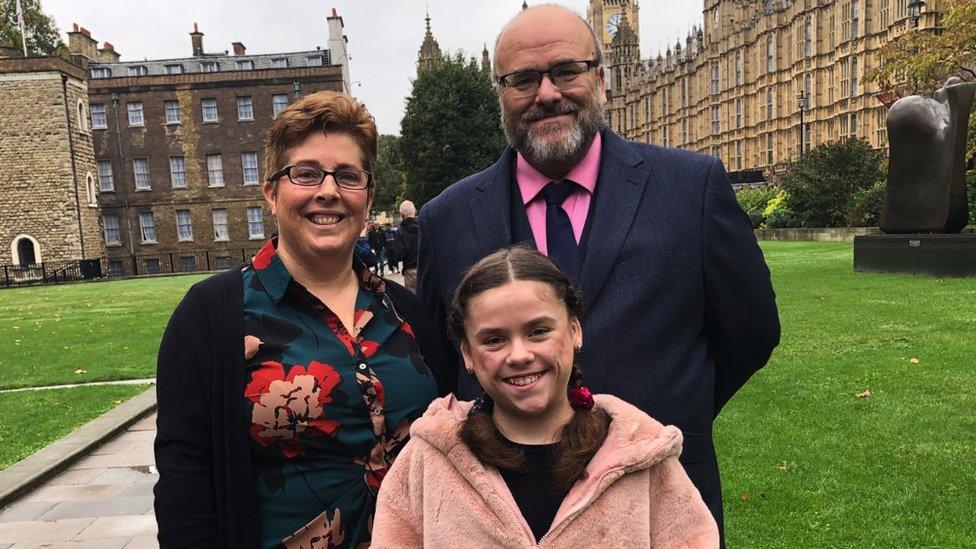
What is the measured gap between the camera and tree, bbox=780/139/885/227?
31.4m

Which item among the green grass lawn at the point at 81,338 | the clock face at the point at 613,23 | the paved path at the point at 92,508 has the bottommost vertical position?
the paved path at the point at 92,508

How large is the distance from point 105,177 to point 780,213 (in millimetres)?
36576

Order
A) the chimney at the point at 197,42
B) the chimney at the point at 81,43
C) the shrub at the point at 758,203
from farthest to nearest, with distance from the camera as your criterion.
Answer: the chimney at the point at 197,42
the chimney at the point at 81,43
the shrub at the point at 758,203

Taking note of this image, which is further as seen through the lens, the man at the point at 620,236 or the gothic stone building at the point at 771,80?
the gothic stone building at the point at 771,80

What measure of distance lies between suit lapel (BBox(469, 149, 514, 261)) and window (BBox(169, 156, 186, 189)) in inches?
1688

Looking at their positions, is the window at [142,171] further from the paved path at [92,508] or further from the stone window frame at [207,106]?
the paved path at [92,508]

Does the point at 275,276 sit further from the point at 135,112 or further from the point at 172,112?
the point at 135,112

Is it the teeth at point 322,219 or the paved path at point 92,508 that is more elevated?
the teeth at point 322,219

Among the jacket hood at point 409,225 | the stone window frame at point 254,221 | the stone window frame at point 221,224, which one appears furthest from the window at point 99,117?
the jacket hood at point 409,225

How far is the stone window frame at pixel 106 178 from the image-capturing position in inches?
1645

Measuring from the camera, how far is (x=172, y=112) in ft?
136

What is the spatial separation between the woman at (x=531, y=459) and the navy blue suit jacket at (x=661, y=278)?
33 centimetres

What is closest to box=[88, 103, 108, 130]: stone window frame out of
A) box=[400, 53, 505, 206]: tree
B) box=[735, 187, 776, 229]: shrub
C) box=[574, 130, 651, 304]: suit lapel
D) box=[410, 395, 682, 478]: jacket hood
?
box=[400, 53, 505, 206]: tree

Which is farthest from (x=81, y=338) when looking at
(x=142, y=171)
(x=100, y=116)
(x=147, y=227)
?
(x=100, y=116)
